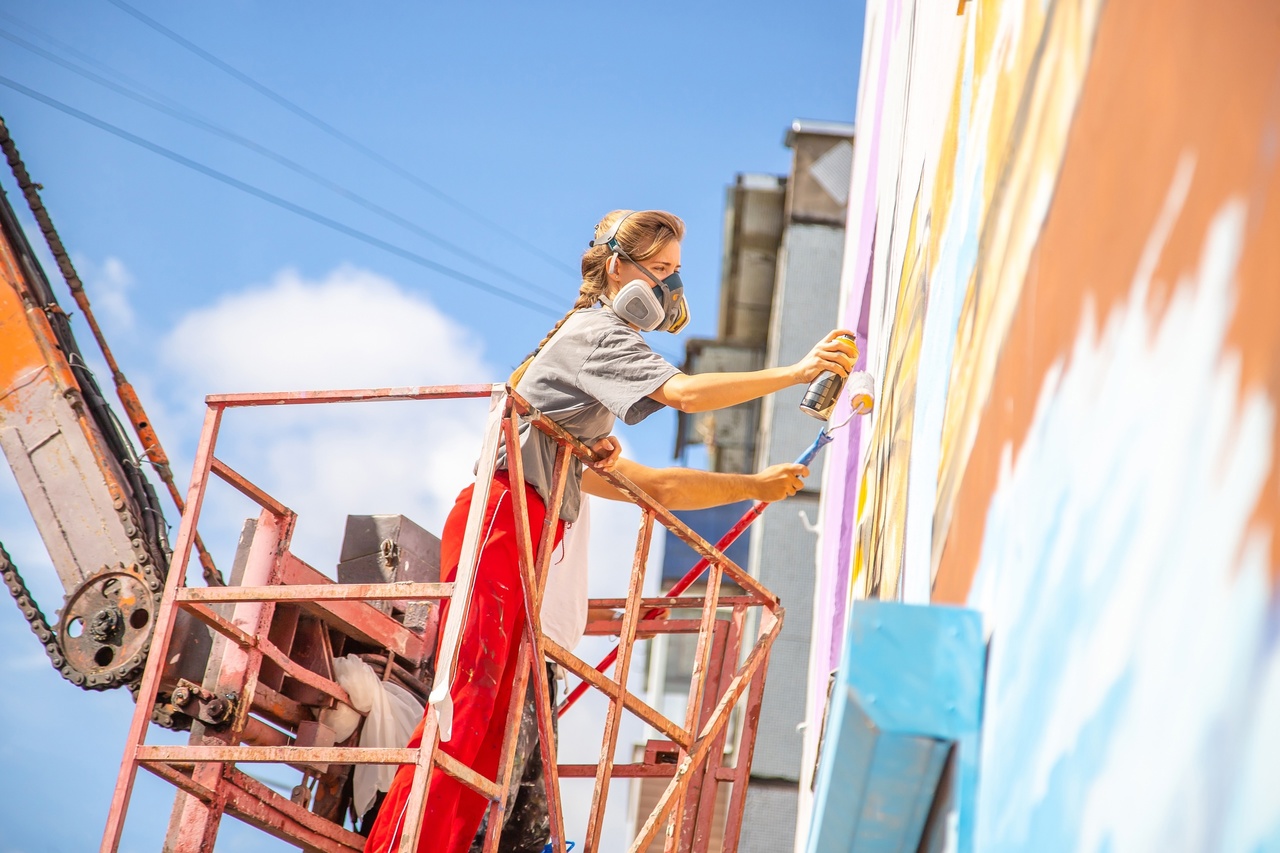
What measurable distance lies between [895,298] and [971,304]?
2159mm

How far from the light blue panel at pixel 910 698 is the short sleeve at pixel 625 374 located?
7.39ft

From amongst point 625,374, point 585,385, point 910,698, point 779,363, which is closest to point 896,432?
point 625,374

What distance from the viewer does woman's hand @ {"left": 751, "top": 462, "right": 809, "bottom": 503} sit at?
516 cm

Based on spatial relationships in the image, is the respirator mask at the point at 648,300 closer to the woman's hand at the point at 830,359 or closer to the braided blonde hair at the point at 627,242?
the braided blonde hair at the point at 627,242

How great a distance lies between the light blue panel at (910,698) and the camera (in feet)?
6.66

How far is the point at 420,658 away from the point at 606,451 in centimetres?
173

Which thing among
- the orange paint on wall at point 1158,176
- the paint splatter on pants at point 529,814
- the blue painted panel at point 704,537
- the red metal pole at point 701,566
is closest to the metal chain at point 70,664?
the red metal pole at point 701,566

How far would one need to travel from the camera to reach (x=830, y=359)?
172 inches

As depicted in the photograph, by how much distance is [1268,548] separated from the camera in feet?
3.35

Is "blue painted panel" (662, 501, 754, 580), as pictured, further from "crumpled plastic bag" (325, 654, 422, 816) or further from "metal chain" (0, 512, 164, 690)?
"crumpled plastic bag" (325, 654, 422, 816)

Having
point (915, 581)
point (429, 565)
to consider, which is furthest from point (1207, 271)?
point (429, 565)

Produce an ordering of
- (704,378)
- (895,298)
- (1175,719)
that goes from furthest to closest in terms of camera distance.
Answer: (895,298), (704,378), (1175,719)

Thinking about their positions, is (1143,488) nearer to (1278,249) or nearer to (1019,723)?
(1278,249)

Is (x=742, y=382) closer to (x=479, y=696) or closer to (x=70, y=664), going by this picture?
(x=479, y=696)
